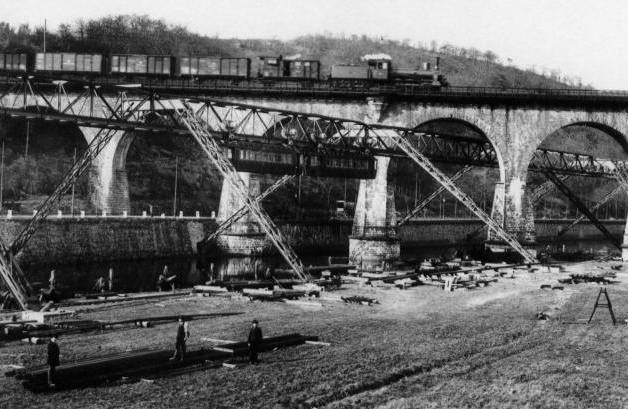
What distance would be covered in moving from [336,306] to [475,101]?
33858mm

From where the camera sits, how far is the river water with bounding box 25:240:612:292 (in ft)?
170

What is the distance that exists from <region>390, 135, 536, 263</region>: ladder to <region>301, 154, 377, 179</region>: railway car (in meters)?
2.79

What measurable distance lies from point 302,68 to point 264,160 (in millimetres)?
34874

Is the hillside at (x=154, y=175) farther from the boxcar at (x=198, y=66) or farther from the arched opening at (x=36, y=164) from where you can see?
the boxcar at (x=198, y=66)

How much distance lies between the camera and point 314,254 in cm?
7938

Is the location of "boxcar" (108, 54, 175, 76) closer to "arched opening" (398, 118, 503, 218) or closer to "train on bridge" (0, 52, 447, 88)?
"train on bridge" (0, 52, 447, 88)

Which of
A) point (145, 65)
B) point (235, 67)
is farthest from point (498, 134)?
point (145, 65)

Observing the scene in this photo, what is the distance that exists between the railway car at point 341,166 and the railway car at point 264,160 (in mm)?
1100

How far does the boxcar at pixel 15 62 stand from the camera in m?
89.4

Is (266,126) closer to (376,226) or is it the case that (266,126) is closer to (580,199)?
(376,226)

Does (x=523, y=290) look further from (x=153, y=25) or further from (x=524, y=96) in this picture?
(x=153, y=25)

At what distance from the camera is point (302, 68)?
276 feet

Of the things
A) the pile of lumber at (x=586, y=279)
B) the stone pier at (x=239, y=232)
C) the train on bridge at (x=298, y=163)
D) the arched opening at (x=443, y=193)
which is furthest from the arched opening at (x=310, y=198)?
the pile of lumber at (x=586, y=279)

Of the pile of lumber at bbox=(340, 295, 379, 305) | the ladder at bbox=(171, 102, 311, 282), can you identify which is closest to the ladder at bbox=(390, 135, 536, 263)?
the ladder at bbox=(171, 102, 311, 282)
